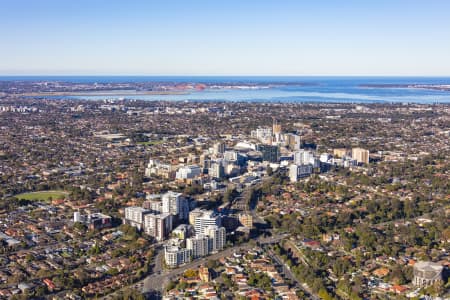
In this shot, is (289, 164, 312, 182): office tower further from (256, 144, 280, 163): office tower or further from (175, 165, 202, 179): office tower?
(175, 165, 202, 179): office tower

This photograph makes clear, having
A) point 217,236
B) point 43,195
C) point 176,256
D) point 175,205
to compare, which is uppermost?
point 175,205

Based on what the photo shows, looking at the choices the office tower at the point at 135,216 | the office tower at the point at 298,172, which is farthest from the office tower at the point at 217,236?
the office tower at the point at 298,172

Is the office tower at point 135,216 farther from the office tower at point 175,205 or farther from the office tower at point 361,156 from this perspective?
the office tower at point 361,156

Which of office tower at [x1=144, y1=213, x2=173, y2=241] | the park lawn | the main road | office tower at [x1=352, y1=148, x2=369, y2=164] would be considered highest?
office tower at [x1=352, y1=148, x2=369, y2=164]

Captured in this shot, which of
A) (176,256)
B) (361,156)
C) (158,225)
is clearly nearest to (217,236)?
(176,256)

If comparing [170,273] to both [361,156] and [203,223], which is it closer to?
[203,223]

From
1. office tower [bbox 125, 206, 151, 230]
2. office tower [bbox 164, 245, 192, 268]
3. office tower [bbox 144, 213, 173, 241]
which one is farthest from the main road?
office tower [bbox 125, 206, 151, 230]

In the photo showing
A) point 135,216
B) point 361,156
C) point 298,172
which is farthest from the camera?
point 361,156

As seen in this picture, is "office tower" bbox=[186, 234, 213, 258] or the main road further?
"office tower" bbox=[186, 234, 213, 258]

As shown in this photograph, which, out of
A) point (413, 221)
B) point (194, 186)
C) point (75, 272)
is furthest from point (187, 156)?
point (75, 272)
